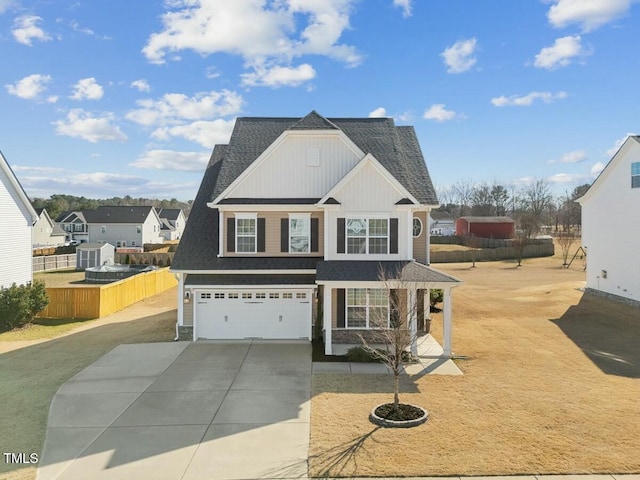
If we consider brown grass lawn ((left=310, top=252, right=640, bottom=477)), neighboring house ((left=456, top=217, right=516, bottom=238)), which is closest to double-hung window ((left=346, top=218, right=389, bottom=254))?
brown grass lawn ((left=310, top=252, right=640, bottom=477))

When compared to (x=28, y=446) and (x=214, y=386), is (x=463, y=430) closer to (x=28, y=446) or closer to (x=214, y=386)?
(x=214, y=386)

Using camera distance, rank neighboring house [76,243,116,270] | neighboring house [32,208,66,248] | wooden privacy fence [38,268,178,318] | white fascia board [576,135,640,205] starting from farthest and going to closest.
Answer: neighboring house [32,208,66,248], neighboring house [76,243,116,270], white fascia board [576,135,640,205], wooden privacy fence [38,268,178,318]

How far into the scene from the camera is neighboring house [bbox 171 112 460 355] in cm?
1884

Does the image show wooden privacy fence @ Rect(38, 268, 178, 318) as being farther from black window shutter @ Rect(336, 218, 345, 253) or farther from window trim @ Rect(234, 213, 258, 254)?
black window shutter @ Rect(336, 218, 345, 253)

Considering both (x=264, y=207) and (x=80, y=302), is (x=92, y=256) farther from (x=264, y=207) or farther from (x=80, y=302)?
(x=264, y=207)

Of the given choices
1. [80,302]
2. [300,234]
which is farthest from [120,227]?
[300,234]

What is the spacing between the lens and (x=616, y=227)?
28359mm

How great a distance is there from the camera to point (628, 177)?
88.7ft

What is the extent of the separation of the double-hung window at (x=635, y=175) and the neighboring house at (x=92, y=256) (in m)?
48.2

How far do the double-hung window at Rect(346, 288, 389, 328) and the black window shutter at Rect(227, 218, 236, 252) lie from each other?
5.81 m

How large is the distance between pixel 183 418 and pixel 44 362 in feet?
28.6

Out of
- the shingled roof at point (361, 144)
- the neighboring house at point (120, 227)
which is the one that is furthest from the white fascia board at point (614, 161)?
the neighboring house at point (120, 227)

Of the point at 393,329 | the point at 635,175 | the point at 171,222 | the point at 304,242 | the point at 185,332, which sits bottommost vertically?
the point at 185,332

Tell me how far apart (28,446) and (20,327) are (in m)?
15.6
